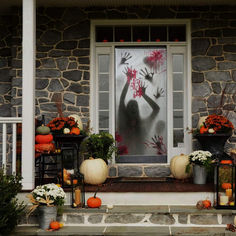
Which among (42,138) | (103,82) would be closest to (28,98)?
(42,138)

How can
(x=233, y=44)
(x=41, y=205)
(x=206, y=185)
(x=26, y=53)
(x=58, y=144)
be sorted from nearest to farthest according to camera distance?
1. (x=41, y=205)
2. (x=26, y=53)
3. (x=206, y=185)
4. (x=58, y=144)
5. (x=233, y=44)

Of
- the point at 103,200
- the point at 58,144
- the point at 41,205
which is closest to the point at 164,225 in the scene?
the point at 103,200

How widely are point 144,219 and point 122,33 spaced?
11.8ft

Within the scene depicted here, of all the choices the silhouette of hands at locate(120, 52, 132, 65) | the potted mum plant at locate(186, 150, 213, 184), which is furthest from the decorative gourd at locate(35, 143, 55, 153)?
the silhouette of hands at locate(120, 52, 132, 65)

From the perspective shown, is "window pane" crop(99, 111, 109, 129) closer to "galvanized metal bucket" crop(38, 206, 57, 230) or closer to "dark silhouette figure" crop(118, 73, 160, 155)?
"dark silhouette figure" crop(118, 73, 160, 155)

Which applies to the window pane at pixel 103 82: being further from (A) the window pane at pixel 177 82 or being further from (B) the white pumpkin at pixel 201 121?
(B) the white pumpkin at pixel 201 121

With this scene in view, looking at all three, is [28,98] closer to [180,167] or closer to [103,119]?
[103,119]

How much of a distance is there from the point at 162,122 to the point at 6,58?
3.06 meters

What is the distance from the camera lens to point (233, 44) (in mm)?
7270

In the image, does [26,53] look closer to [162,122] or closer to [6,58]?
[6,58]

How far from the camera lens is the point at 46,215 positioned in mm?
4965

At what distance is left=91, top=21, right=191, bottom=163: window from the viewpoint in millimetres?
7344

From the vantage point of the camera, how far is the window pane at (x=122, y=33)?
7.45m

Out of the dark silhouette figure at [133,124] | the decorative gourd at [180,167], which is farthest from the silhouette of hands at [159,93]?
the decorative gourd at [180,167]
